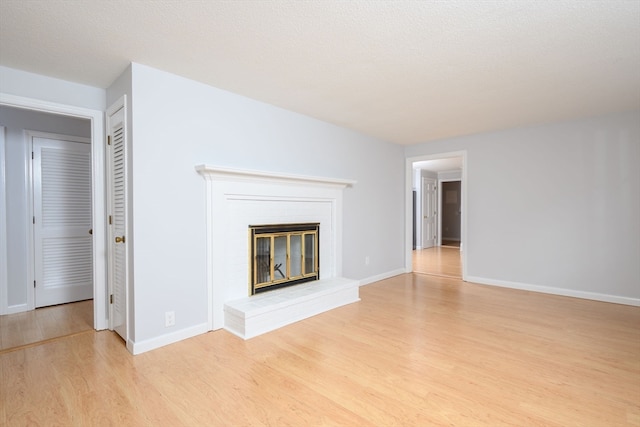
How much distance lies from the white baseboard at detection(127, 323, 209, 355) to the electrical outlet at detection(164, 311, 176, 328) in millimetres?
80

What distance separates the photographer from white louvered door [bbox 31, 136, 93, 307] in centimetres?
358

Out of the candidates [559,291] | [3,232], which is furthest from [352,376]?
[3,232]

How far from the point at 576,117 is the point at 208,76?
14.4 feet

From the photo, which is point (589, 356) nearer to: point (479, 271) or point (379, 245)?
point (479, 271)

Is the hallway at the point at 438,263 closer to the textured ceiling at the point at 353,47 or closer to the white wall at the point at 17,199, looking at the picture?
the textured ceiling at the point at 353,47

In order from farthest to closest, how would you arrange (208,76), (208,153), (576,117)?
1. (576,117)
2. (208,153)
3. (208,76)

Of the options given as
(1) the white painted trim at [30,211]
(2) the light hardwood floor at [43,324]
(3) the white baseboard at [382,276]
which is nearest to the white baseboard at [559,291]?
(3) the white baseboard at [382,276]

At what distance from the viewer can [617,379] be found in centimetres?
205

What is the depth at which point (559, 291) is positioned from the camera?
4121mm

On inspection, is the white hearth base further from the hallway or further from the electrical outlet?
the hallway

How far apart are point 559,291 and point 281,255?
147 inches

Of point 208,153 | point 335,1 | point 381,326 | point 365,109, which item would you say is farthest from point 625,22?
point 208,153

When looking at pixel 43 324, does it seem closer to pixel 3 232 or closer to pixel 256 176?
pixel 3 232

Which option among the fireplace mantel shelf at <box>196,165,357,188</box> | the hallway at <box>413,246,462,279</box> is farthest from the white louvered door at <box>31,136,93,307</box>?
Answer: the hallway at <box>413,246,462,279</box>
